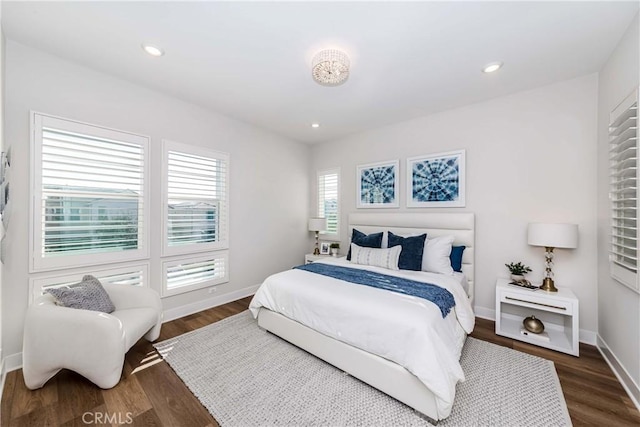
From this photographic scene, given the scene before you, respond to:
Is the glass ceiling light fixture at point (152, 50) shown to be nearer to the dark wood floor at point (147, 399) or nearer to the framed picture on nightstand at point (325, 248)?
the dark wood floor at point (147, 399)

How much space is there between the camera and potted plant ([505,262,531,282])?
9.14ft

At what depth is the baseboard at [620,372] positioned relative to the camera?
1746 mm

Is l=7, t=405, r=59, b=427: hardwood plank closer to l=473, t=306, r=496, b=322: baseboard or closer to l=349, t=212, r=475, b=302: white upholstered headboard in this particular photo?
l=349, t=212, r=475, b=302: white upholstered headboard

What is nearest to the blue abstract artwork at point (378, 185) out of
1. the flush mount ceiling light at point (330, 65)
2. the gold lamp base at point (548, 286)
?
the gold lamp base at point (548, 286)

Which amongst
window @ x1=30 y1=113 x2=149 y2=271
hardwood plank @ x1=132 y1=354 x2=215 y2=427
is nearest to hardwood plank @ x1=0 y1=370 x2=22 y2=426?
hardwood plank @ x1=132 y1=354 x2=215 y2=427

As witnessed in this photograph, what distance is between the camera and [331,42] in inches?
80.7

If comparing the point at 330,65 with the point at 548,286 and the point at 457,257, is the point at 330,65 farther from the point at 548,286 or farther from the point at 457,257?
the point at 548,286

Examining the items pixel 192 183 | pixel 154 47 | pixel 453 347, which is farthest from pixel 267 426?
pixel 154 47

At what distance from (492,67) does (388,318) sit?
2536mm

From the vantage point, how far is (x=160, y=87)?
2.85 m

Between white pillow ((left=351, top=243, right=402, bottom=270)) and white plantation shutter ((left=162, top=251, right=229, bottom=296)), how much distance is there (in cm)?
191

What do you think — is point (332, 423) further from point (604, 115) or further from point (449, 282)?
point (604, 115)

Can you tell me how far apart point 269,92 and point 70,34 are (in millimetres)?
1701

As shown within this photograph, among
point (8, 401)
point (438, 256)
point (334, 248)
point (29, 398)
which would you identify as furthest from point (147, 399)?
point (334, 248)
